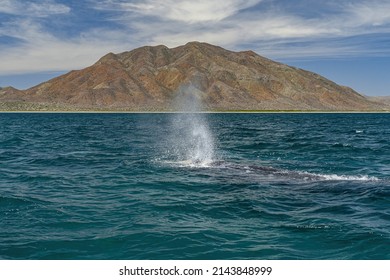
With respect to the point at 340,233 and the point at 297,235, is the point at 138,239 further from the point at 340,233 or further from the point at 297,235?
the point at 340,233

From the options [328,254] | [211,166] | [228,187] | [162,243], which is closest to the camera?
[328,254]

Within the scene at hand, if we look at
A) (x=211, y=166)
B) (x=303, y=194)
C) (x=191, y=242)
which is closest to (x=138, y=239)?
(x=191, y=242)

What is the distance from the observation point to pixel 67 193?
2031cm

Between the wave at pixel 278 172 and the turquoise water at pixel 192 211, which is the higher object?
the wave at pixel 278 172

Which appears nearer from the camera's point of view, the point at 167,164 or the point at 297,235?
the point at 297,235

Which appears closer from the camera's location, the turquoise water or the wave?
the turquoise water

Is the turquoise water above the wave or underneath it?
underneath

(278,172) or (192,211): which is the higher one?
(278,172)

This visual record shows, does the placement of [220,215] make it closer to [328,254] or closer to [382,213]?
[328,254]

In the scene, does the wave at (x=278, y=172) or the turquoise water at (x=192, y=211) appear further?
the wave at (x=278, y=172)

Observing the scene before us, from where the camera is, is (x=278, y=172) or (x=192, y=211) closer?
(x=192, y=211)
